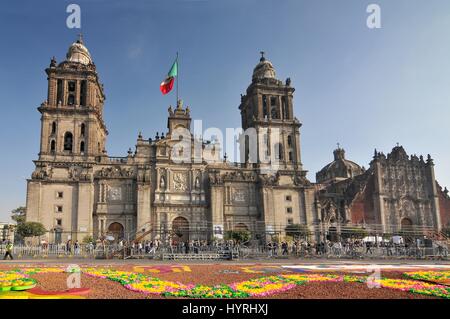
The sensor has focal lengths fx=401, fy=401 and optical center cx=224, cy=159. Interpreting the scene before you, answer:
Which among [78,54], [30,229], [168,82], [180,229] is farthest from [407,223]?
[78,54]

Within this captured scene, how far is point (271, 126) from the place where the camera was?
2312 inches

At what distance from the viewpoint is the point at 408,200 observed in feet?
201

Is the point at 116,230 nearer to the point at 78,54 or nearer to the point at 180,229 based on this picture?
the point at 180,229

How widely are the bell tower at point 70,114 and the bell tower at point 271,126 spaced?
21826 millimetres

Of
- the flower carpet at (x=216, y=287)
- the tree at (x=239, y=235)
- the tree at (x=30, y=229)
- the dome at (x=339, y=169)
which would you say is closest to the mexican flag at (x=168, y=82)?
the tree at (x=239, y=235)

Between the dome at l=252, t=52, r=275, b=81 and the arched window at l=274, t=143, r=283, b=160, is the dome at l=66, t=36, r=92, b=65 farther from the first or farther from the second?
the arched window at l=274, t=143, r=283, b=160

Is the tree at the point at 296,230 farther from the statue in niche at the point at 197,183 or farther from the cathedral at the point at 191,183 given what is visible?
the statue in niche at the point at 197,183

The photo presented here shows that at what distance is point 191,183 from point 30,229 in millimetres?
20023

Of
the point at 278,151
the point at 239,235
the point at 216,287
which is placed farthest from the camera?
the point at 278,151

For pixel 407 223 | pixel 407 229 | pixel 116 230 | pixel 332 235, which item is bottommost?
pixel 332 235

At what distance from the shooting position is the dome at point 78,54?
5678 centimetres
